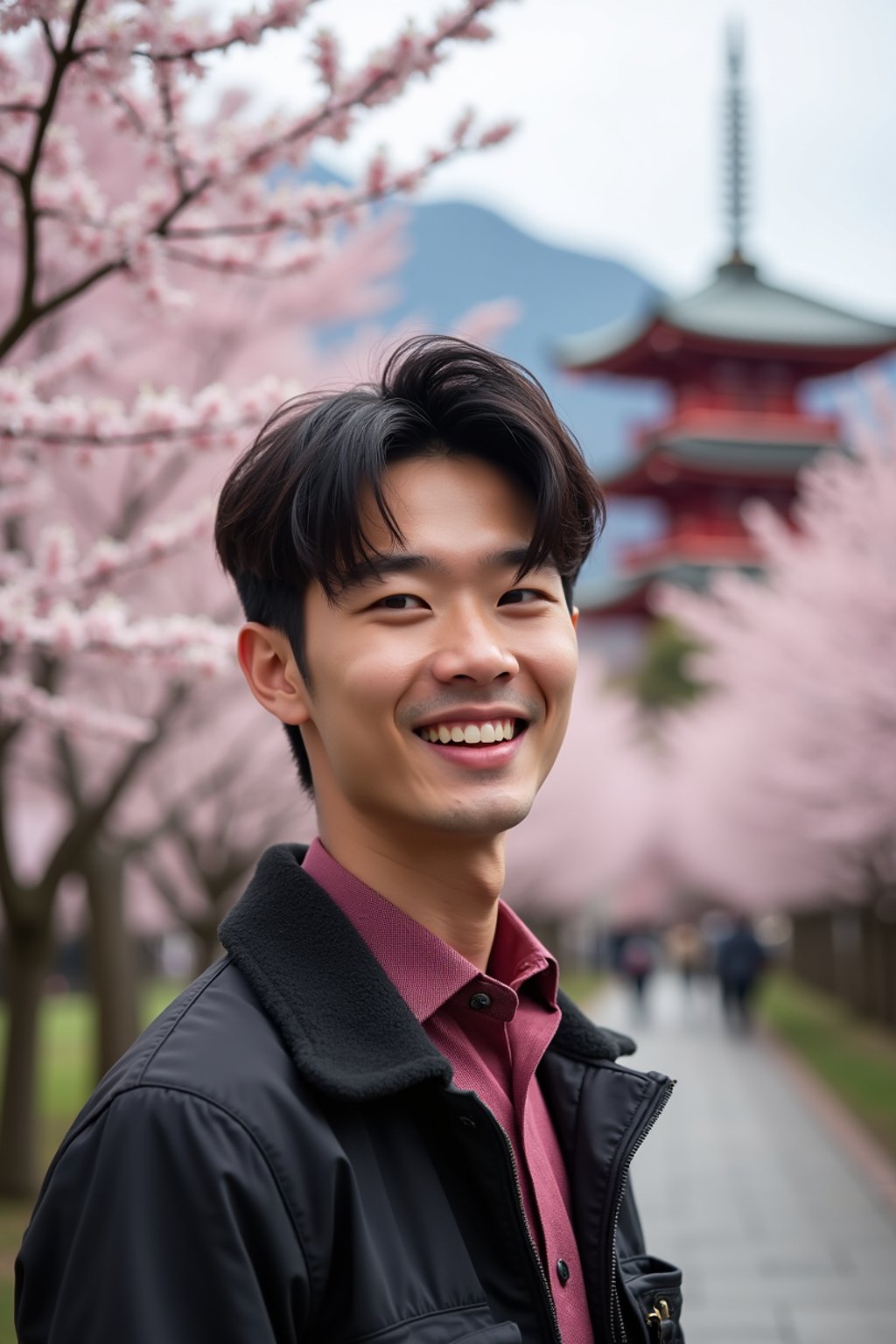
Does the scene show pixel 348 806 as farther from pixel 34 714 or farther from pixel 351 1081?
pixel 34 714

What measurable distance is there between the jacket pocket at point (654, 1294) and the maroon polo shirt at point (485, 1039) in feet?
0.30

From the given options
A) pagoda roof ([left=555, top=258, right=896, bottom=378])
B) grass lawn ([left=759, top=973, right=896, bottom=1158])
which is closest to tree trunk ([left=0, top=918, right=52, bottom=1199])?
grass lawn ([left=759, top=973, right=896, bottom=1158])

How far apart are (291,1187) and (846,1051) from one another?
614 inches

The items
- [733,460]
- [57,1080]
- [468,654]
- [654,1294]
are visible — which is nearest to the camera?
[468,654]

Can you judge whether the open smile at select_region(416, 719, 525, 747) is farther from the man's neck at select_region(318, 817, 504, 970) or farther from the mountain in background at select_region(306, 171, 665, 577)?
the mountain in background at select_region(306, 171, 665, 577)

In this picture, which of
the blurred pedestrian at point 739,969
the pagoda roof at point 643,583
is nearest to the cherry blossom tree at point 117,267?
the blurred pedestrian at point 739,969

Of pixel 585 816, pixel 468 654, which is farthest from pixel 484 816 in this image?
pixel 585 816

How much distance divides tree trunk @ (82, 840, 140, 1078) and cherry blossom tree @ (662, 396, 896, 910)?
16.9 feet

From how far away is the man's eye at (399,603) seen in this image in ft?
5.33

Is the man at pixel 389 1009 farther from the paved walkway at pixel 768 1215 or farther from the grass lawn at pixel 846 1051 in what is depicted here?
the grass lawn at pixel 846 1051

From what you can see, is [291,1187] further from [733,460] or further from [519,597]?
[733,460]

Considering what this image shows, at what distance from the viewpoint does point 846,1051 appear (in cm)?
1583

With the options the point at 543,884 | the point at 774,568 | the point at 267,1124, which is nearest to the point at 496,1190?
the point at 267,1124

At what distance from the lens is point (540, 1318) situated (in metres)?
1.49
